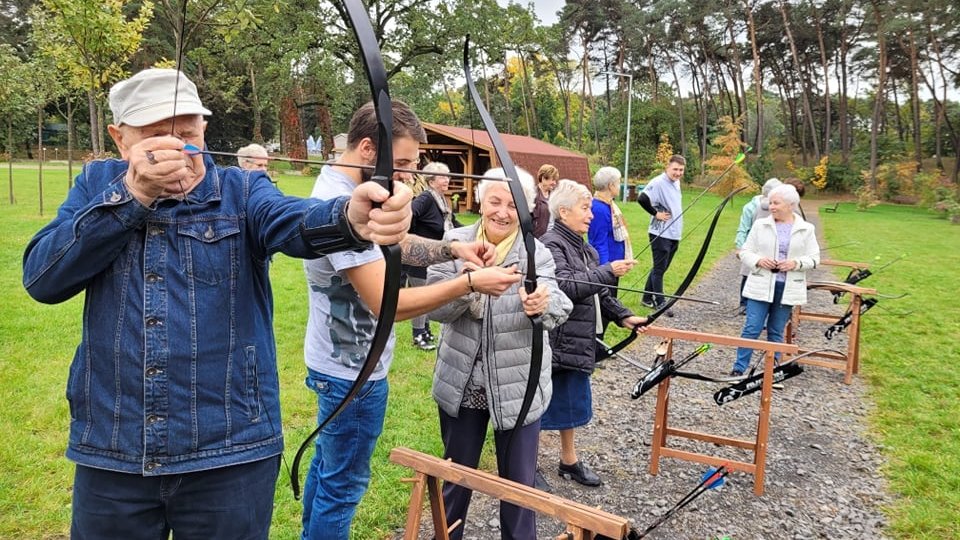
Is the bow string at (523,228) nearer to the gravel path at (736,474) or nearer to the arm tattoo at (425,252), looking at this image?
the arm tattoo at (425,252)

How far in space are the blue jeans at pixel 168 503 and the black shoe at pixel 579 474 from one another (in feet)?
7.83

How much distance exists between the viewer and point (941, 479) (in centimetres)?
Result: 367

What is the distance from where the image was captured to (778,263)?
4992 millimetres

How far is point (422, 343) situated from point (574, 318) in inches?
109

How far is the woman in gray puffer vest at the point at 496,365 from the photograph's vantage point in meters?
2.36

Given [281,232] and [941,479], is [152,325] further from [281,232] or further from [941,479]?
[941,479]

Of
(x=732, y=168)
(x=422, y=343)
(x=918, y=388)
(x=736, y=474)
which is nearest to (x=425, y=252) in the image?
(x=736, y=474)

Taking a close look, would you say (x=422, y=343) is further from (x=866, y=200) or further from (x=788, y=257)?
(x=866, y=200)

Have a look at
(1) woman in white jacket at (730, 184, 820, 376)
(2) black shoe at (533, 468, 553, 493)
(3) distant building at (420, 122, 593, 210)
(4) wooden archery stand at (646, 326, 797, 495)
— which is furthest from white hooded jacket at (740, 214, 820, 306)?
(3) distant building at (420, 122, 593, 210)

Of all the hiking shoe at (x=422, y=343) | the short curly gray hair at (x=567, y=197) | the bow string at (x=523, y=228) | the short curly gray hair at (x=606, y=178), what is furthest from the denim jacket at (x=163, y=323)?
the short curly gray hair at (x=606, y=178)

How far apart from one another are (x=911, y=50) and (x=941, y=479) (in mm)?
35605

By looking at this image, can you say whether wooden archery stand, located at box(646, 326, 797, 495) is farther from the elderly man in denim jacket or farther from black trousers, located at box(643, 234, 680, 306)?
black trousers, located at box(643, 234, 680, 306)

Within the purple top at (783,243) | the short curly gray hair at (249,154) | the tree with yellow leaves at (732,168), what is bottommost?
the purple top at (783,243)

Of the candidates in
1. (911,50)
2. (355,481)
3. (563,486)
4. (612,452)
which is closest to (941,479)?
(612,452)
